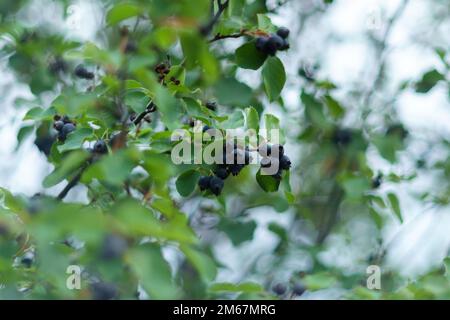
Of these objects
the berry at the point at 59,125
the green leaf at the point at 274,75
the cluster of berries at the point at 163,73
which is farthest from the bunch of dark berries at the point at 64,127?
the green leaf at the point at 274,75

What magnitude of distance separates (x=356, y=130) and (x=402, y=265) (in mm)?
659

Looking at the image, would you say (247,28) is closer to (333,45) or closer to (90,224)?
(90,224)

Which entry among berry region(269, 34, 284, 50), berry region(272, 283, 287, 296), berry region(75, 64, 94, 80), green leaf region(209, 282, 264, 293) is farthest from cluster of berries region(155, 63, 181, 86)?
berry region(272, 283, 287, 296)

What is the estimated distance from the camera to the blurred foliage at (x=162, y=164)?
1.09 meters

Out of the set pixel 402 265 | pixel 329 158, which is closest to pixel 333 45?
pixel 329 158

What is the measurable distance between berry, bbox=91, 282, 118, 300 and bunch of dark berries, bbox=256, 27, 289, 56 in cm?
61

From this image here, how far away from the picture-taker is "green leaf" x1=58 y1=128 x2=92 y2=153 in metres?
1.57

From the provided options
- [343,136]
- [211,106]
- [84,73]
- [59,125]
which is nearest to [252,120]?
[211,106]

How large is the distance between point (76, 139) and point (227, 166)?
1.08ft

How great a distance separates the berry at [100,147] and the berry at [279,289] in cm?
83

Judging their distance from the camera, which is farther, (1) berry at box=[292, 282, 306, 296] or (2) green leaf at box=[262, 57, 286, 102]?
Answer: (1) berry at box=[292, 282, 306, 296]

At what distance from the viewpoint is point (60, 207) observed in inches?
40.7

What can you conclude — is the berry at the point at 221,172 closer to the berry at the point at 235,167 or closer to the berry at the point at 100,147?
the berry at the point at 235,167

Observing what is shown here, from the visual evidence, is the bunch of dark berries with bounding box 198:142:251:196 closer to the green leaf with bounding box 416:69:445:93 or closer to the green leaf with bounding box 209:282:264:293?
the green leaf with bounding box 209:282:264:293
